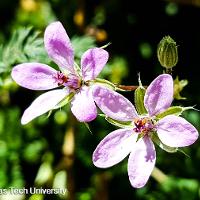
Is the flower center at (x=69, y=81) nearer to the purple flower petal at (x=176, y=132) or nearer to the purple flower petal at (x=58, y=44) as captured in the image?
the purple flower petal at (x=58, y=44)

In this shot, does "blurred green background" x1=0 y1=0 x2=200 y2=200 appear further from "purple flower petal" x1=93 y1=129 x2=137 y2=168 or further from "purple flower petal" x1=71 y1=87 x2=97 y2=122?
"purple flower petal" x1=93 y1=129 x2=137 y2=168

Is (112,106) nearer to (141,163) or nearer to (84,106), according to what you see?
Result: (84,106)

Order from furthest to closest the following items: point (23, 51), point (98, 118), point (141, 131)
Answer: point (98, 118)
point (23, 51)
point (141, 131)

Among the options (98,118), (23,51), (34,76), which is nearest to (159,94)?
(34,76)

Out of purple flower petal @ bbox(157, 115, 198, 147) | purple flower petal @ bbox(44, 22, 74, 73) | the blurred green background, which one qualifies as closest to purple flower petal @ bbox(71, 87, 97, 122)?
Result: purple flower petal @ bbox(44, 22, 74, 73)

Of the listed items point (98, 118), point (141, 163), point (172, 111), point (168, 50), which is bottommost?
point (98, 118)

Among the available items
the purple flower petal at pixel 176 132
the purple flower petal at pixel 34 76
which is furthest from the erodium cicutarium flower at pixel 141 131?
the purple flower petal at pixel 34 76
